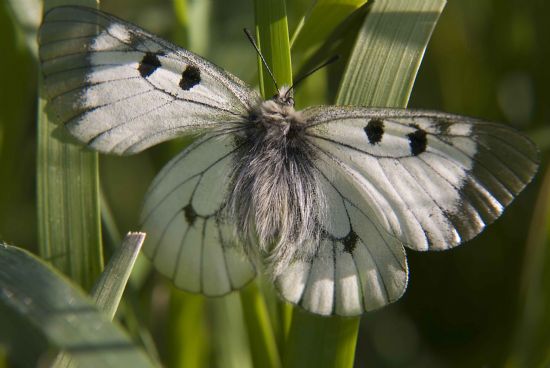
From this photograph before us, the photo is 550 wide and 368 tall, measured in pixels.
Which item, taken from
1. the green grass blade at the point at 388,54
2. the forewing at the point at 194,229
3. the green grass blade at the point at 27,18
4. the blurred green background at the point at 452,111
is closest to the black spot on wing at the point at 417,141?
the green grass blade at the point at 388,54

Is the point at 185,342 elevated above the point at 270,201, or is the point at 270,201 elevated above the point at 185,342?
the point at 270,201

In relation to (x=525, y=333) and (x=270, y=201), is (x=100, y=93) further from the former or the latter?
(x=525, y=333)

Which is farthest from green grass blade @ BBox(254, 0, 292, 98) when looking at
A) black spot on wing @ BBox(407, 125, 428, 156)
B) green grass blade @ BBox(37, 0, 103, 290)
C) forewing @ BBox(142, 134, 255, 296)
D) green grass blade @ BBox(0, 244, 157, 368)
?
green grass blade @ BBox(0, 244, 157, 368)

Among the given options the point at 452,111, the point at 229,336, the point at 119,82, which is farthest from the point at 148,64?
the point at 452,111

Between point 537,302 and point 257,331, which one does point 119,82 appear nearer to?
point 257,331

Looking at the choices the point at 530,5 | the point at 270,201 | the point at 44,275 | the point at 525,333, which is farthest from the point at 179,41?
the point at 530,5
